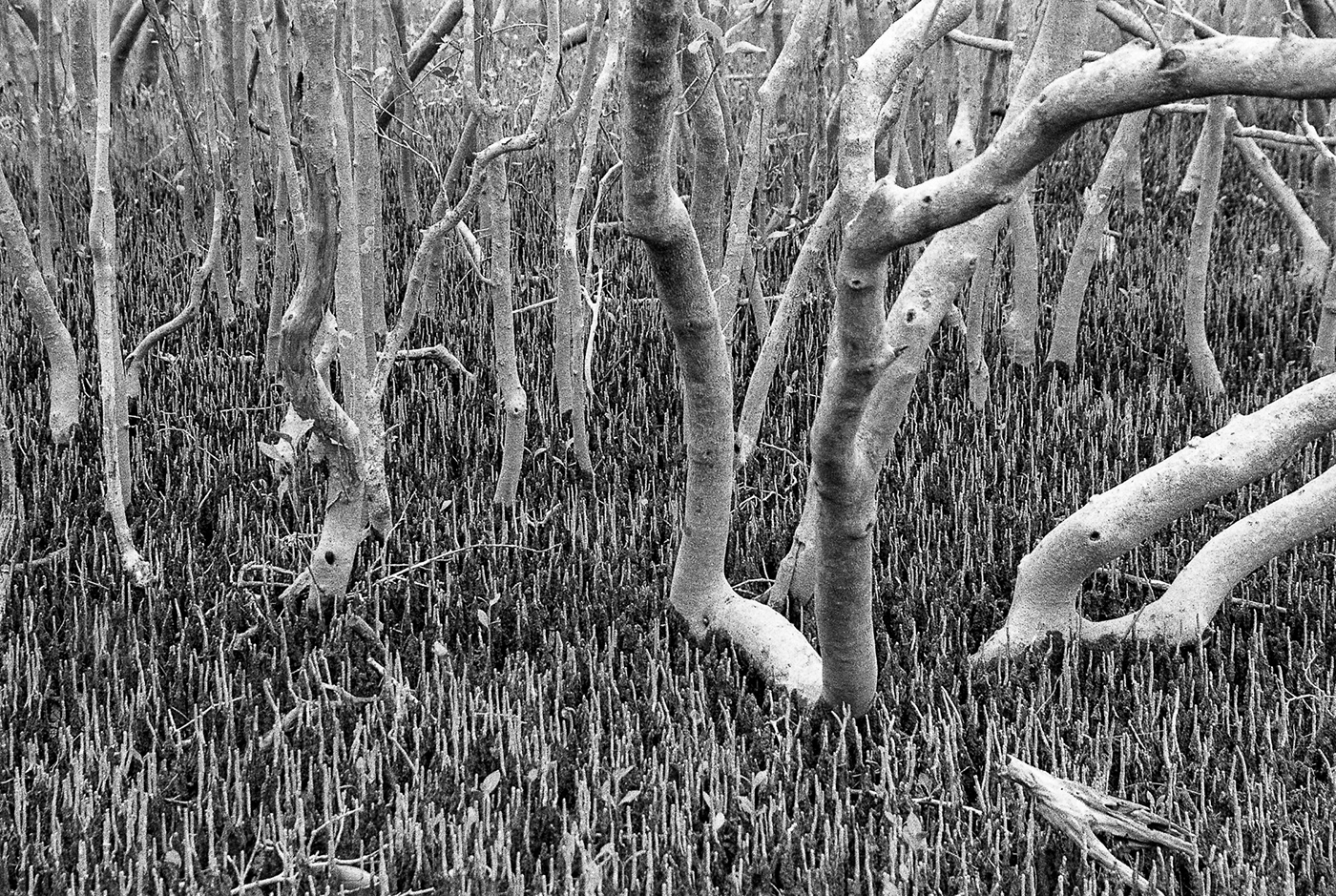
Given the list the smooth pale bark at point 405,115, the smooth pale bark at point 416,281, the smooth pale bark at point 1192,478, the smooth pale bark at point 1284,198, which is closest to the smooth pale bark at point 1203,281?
the smooth pale bark at point 1284,198

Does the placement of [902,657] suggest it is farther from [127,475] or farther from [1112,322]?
[1112,322]

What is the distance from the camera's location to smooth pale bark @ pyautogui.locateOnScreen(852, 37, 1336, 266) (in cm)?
129

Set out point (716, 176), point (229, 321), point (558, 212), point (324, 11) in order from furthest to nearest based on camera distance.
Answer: point (229, 321) → point (558, 212) → point (716, 176) → point (324, 11)

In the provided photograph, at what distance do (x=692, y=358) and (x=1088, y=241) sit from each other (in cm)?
252

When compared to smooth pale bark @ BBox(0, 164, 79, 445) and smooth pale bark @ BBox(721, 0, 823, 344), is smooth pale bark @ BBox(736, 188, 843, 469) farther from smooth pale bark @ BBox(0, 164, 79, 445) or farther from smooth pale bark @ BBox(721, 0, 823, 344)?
smooth pale bark @ BBox(0, 164, 79, 445)

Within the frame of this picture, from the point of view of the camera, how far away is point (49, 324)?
3350 millimetres

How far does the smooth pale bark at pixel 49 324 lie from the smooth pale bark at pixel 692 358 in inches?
68.8

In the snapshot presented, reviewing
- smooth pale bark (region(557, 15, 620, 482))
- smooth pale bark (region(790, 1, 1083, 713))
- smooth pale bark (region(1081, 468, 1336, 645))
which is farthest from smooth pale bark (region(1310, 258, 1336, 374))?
smooth pale bark (region(790, 1, 1083, 713))

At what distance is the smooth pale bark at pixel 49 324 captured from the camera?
3172 mm

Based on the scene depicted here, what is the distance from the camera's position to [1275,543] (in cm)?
252

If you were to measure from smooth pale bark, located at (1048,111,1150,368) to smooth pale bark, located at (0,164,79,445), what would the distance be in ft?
9.86

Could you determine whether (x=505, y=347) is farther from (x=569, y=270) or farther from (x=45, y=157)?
(x=45, y=157)

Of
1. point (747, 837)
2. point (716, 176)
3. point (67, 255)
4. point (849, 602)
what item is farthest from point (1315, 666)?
point (67, 255)

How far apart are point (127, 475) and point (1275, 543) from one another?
2.55 m
